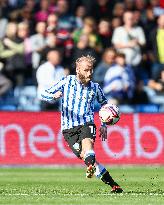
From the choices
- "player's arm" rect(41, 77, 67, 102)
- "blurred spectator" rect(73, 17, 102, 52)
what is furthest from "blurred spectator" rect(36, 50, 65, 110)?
"player's arm" rect(41, 77, 67, 102)

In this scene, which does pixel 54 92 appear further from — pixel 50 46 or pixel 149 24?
pixel 149 24

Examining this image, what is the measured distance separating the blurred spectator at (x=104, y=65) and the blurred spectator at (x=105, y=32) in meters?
0.84

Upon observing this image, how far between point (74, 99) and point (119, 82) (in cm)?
774

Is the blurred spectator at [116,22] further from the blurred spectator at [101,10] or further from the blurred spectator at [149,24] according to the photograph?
the blurred spectator at [149,24]

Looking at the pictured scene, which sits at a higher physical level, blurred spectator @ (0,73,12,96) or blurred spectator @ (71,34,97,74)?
blurred spectator @ (71,34,97,74)

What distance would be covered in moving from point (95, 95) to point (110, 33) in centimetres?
906

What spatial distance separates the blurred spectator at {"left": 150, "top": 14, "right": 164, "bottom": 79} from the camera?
20.9 m

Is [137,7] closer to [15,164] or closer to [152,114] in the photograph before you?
[152,114]

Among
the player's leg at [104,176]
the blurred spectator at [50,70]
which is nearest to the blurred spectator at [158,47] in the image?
the blurred spectator at [50,70]

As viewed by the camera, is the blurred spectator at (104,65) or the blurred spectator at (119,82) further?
the blurred spectator at (104,65)

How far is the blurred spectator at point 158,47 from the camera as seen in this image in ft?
68.6

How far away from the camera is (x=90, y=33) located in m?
21.0

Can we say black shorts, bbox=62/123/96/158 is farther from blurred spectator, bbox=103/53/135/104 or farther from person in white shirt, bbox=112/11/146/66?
person in white shirt, bbox=112/11/146/66

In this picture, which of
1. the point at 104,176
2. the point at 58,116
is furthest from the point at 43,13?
the point at 104,176
